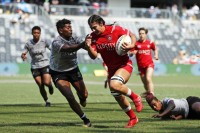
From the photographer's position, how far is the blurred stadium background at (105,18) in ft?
152

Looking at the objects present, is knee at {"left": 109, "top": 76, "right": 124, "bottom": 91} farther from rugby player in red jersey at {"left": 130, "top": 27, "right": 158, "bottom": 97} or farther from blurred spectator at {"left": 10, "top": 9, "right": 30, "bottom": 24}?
blurred spectator at {"left": 10, "top": 9, "right": 30, "bottom": 24}

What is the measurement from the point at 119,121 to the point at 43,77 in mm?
5987

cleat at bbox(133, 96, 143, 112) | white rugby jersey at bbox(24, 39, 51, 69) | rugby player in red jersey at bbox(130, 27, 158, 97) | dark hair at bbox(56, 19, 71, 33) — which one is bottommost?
rugby player in red jersey at bbox(130, 27, 158, 97)

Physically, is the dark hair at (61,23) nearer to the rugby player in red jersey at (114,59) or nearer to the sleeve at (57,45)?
the sleeve at (57,45)

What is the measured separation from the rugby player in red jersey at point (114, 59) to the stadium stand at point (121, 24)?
31921mm

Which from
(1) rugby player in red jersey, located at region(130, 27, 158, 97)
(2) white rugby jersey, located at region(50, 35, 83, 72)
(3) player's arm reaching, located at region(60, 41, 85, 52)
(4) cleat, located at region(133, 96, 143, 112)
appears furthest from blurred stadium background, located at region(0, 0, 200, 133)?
(4) cleat, located at region(133, 96, 143, 112)

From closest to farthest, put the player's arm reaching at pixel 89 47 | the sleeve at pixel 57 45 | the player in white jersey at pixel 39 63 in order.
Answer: the player's arm reaching at pixel 89 47 → the sleeve at pixel 57 45 → the player in white jersey at pixel 39 63

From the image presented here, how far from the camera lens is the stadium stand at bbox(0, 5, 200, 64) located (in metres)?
46.9

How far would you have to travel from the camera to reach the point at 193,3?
61500 millimetres

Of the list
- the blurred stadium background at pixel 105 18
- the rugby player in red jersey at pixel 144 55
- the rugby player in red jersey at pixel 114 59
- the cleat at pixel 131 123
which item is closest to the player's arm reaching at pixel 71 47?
the rugby player in red jersey at pixel 114 59

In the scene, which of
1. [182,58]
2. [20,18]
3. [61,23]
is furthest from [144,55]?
[20,18]

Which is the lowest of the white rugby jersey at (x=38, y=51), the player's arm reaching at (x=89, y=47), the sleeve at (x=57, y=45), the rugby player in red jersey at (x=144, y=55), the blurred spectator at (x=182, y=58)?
the blurred spectator at (x=182, y=58)

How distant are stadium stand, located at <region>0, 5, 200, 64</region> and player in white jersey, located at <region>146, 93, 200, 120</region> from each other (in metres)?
31.1

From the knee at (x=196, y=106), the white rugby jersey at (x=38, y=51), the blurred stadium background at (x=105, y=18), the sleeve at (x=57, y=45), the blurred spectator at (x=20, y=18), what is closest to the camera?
the sleeve at (x=57, y=45)
